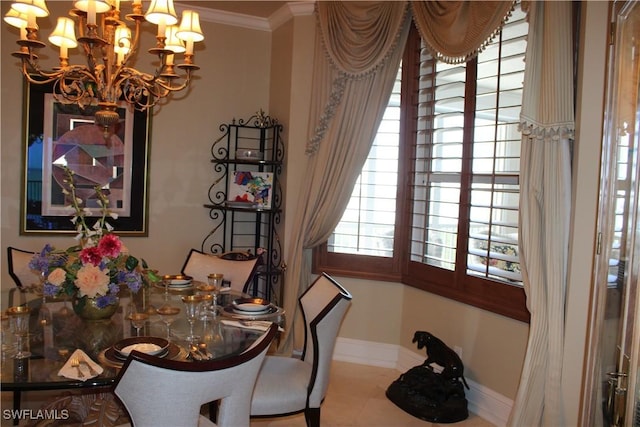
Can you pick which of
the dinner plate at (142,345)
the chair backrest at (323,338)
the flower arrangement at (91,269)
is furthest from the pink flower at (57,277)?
the chair backrest at (323,338)

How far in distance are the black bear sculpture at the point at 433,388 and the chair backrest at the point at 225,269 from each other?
1.23 metres

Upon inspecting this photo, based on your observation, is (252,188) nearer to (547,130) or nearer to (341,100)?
(341,100)

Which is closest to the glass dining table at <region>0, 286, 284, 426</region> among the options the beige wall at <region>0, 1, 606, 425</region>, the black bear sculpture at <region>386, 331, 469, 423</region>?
the black bear sculpture at <region>386, 331, 469, 423</region>

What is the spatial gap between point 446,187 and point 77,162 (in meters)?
2.87

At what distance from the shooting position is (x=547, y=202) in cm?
279

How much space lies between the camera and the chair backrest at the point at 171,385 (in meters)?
1.58

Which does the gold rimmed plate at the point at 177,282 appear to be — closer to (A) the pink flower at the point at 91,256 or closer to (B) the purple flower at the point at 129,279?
(B) the purple flower at the point at 129,279

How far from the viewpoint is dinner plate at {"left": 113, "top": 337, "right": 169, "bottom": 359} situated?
1979 millimetres

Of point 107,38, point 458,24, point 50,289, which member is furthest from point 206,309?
point 458,24

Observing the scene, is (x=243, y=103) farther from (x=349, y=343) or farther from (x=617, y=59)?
(x=617, y=59)

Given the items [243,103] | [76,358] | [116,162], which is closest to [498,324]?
[76,358]

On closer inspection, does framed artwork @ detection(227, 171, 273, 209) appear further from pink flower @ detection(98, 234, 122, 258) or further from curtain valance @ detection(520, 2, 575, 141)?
curtain valance @ detection(520, 2, 575, 141)

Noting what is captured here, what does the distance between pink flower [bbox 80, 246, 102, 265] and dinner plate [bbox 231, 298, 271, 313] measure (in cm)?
71

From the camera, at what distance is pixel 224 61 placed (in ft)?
15.3
